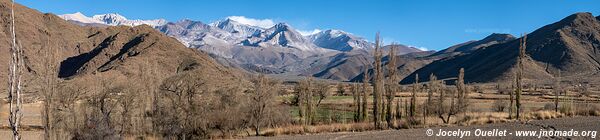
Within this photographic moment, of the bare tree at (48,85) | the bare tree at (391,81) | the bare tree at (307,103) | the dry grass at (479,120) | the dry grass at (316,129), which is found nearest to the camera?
the bare tree at (48,85)

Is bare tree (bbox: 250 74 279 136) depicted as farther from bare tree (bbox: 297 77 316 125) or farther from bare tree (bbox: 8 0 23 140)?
bare tree (bbox: 8 0 23 140)

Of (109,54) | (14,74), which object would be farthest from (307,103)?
(109,54)

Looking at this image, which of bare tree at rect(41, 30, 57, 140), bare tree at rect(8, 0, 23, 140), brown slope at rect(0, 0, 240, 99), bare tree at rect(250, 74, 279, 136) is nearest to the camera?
bare tree at rect(8, 0, 23, 140)

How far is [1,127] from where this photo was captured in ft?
186

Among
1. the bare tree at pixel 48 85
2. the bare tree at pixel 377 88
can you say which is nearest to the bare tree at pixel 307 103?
the bare tree at pixel 377 88

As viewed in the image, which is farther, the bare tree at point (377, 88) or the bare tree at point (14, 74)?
the bare tree at point (377, 88)

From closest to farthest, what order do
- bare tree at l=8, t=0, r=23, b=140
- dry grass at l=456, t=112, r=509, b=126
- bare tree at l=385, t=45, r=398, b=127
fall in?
1. bare tree at l=8, t=0, r=23, b=140
2. dry grass at l=456, t=112, r=509, b=126
3. bare tree at l=385, t=45, r=398, b=127

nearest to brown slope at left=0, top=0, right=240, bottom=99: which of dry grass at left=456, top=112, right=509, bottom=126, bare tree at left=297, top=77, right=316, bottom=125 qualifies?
bare tree at left=297, top=77, right=316, bottom=125

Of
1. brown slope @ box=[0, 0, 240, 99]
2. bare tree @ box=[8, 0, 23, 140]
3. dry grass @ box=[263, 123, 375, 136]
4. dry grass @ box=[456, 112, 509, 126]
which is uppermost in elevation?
brown slope @ box=[0, 0, 240, 99]

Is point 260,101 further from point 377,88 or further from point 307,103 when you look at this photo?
point 307,103

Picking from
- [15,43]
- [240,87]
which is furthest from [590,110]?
[15,43]

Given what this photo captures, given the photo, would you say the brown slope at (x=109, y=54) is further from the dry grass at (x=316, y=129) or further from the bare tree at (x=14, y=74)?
the bare tree at (x=14, y=74)

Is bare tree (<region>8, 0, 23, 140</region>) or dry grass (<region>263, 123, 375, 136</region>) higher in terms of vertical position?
bare tree (<region>8, 0, 23, 140</region>)

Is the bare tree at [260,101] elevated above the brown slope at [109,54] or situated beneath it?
situated beneath
